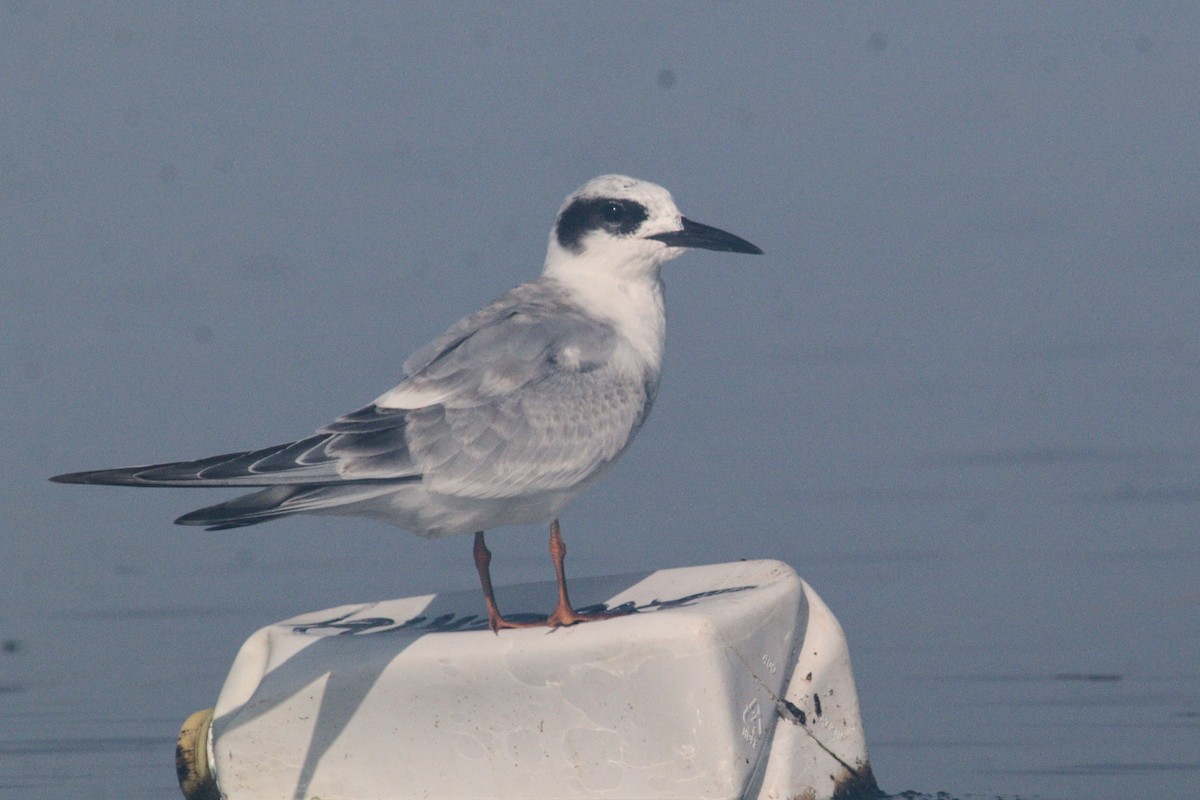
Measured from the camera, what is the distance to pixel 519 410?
21.9 ft

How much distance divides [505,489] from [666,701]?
105 centimetres

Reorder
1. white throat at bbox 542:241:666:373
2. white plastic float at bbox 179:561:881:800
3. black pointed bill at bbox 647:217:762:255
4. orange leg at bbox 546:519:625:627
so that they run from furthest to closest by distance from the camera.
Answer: black pointed bill at bbox 647:217:762:255
white throat at bbox 542:241:666:373
orange leg at bbox 546:519:625:627
white plastic float at bbox 179:561:881:800

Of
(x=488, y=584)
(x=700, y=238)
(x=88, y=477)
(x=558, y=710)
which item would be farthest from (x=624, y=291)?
(x=88, y=477)

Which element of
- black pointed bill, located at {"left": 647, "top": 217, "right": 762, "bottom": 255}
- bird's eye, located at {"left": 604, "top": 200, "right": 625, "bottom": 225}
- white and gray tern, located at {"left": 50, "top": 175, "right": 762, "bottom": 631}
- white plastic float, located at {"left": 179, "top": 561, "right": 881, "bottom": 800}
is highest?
bird's eye, located at {"left": 604, "top": 200, "right": 625, "bottom": 225}

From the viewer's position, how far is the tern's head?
283 inches

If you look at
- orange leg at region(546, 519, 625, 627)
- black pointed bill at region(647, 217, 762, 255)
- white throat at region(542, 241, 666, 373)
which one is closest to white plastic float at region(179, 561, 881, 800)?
orange leg at region(546, 519, 625, 627)

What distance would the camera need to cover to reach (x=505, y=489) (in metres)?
6.57

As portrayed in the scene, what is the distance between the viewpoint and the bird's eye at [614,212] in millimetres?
7203

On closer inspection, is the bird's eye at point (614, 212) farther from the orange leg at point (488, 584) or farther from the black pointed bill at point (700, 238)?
the orange leg at point (488, 584)

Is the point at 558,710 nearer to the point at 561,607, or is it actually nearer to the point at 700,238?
the point at 561,607

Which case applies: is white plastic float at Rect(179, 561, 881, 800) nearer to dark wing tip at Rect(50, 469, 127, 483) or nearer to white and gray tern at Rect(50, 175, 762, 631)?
white and gray tern at Rect(50, 175, 762, 631)

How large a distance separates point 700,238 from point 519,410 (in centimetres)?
117

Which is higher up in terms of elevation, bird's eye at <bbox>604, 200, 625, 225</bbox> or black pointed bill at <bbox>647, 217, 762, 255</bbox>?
bird's eye at <bbox>604, 200, 625, 225</bbox>

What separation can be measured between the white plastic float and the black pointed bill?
4.60 feet
